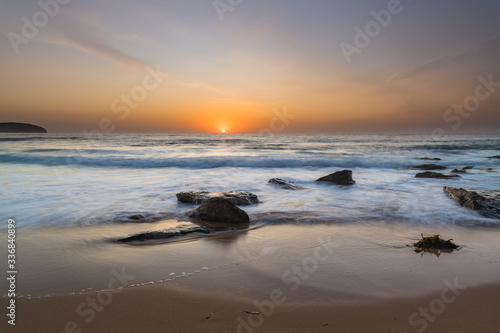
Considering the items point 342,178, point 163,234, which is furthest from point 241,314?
point 342,178

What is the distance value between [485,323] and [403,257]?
144cm

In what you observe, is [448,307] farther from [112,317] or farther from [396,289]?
[112,317]

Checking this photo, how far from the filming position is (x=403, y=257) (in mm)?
3719

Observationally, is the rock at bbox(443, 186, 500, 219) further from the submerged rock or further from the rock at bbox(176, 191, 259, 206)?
the submerged rock

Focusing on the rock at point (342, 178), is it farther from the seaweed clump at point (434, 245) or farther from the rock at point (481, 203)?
the seaweed clump at point (434, 245)

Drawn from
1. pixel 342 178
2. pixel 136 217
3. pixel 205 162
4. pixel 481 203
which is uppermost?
pixel 481 203

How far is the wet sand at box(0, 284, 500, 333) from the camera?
87.9 inches

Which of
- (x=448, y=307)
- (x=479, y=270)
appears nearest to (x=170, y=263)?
(x=448, y=307)

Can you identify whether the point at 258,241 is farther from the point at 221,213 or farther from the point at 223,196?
the point at 223,196

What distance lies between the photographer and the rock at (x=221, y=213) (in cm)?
541

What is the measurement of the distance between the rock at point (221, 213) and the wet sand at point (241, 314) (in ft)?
8.66

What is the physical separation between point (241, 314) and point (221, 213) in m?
3.12

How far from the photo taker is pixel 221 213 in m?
5.48

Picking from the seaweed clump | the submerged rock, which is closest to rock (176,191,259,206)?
the submerged rock
